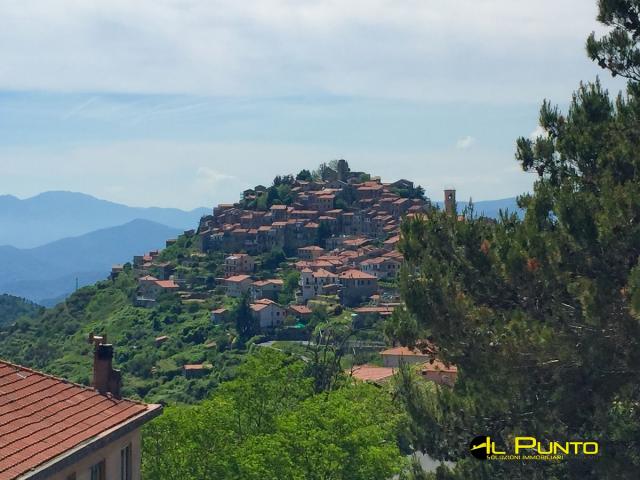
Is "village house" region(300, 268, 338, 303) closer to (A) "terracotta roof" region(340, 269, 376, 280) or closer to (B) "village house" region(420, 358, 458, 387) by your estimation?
(A) "terracotta roof" region(340, 269, 376, 280)

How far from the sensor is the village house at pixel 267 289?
501 feet

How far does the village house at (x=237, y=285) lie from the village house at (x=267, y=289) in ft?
5.47

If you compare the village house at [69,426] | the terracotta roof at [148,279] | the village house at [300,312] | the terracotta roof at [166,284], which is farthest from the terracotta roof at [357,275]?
the village house at [69,426]

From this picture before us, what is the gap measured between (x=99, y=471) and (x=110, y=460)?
1.36ft

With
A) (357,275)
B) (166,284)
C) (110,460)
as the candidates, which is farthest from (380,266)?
(110,460)

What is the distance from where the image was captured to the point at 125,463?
17.3 metres

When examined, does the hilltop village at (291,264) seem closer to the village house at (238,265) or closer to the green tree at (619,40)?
the village house at (238,265)

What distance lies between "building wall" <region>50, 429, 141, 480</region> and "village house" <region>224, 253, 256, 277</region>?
149 meters

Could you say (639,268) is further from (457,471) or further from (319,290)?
(319,290)

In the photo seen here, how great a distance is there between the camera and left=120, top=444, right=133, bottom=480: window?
17095mm

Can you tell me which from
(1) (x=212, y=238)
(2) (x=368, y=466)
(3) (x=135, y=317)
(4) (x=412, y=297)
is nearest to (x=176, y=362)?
(3) (x=135, y=317)

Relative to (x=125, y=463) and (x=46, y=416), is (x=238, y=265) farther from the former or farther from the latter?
(x=46, y=416)

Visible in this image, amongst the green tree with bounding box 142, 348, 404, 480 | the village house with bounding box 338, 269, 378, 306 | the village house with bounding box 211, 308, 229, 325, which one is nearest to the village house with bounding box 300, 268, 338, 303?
the village house with bounding box 338, 269, 378, 306

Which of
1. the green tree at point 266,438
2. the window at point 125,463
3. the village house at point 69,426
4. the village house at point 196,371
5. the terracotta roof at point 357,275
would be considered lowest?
the village house at point 196,371
